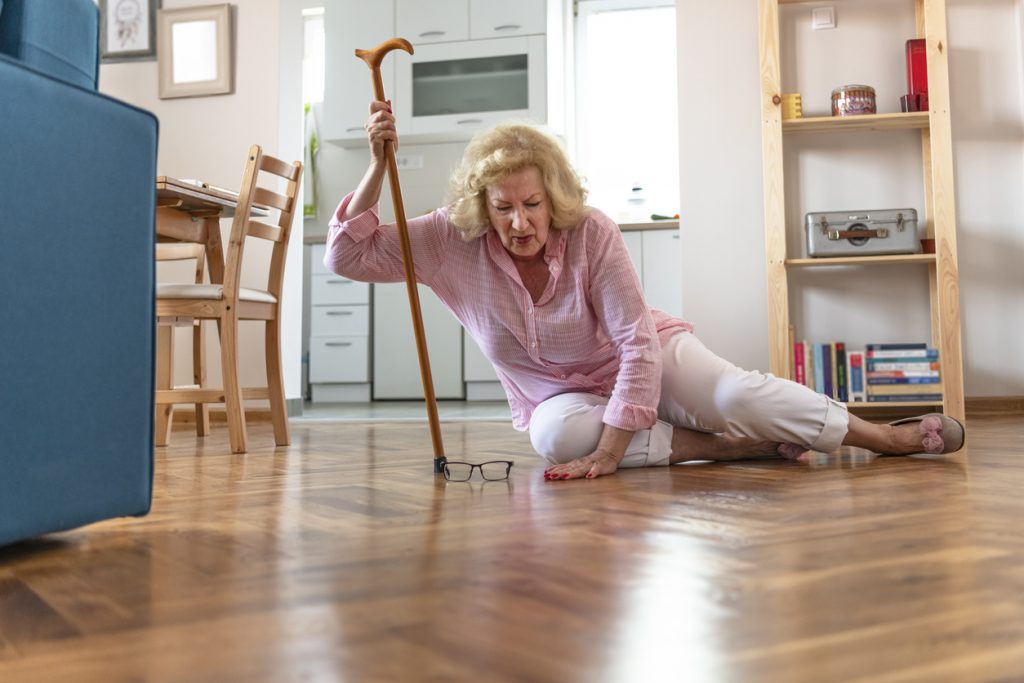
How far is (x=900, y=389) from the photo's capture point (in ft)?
11.1

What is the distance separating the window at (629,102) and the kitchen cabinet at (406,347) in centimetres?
128

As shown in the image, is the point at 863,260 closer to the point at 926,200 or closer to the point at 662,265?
the point at 926,200

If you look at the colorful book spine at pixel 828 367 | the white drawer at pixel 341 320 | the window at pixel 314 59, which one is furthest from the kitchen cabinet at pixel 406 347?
the colorful book spine at pixel 828 367

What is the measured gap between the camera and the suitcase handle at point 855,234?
3.40 m

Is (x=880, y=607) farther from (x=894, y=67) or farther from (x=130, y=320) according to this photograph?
(x=894, y=67)

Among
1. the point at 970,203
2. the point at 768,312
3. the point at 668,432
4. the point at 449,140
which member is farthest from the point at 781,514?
the point at 449,140

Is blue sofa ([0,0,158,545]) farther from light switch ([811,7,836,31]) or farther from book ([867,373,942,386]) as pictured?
light switch ([811,7,836,31])

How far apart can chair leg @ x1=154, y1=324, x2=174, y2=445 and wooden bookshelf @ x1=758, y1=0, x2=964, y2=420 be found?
2.07 meters

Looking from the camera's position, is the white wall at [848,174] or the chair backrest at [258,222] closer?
the chair backrest at [258,222]

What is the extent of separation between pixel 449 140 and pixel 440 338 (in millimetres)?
1188

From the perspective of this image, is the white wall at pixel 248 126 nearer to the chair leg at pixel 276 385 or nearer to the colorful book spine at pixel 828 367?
the chair leg at pixel 276 385

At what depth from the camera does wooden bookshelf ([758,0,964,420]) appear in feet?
10.9

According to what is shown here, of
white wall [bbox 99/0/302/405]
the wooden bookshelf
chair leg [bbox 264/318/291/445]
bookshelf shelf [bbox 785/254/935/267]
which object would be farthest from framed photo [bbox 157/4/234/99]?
bookshelf shelf [bbox 785/254/935/267]

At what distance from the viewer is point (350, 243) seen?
179cm
